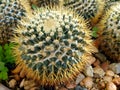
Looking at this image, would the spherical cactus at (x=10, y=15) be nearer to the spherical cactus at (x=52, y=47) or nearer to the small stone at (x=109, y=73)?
the spherical cactus at (x=52, y=47)

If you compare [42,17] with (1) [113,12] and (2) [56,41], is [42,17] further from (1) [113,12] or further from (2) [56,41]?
(1) [113,12]

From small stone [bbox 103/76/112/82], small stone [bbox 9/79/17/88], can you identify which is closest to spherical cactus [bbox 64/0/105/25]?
small stone [bbox 103/76/112/82]

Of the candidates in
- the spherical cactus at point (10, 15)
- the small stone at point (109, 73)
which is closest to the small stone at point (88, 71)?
the small stone at point (109, 73)

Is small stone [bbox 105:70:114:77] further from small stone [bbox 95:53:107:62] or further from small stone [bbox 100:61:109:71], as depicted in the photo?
small stone [bbox 95:53:107:62]

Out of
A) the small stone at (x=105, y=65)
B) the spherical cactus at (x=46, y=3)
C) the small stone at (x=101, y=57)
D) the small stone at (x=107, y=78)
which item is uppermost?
the spherical cactus at (x=46, y=3)

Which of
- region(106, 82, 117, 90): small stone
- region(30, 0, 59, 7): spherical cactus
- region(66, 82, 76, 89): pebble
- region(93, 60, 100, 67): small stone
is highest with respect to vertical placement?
region(30, 0, 59, 7): spherical cactus

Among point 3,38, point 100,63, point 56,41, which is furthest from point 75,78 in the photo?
point 3,38
